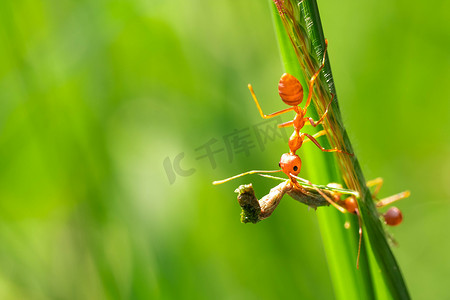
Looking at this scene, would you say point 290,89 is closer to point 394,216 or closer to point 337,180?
point 337,180

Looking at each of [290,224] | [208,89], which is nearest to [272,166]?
[290,224]

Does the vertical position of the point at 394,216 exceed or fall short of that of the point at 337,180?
it falls short

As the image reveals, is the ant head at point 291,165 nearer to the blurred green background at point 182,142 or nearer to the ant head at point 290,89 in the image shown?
the ant head at point 290,89

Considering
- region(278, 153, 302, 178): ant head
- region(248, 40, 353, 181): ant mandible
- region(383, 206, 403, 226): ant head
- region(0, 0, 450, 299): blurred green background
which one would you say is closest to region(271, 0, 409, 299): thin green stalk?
region(248, 40, 353, 181): ant mandible

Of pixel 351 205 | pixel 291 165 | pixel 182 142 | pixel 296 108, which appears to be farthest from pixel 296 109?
pixel 182 142

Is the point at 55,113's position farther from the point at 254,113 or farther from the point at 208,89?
the point at 254,113
